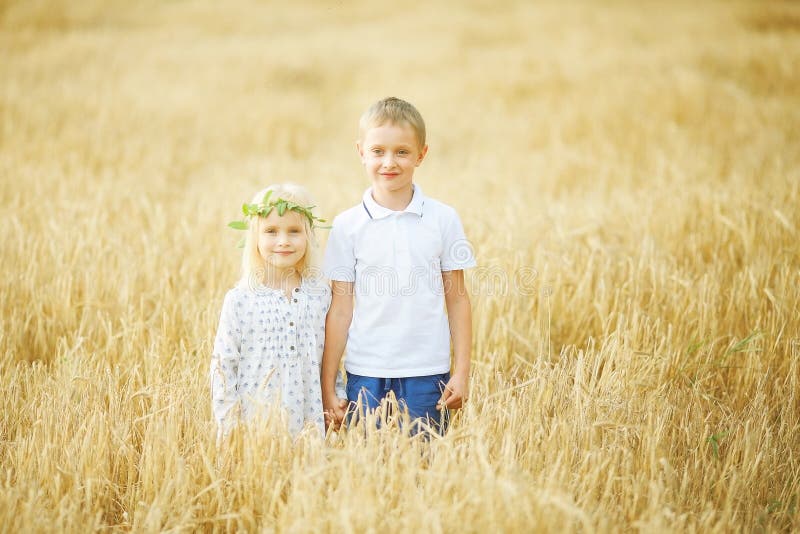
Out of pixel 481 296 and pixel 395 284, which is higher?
pixel 395 284

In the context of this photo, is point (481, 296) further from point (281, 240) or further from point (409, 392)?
point (281, 240)

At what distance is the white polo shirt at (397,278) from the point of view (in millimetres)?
2395

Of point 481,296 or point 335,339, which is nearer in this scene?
point 335,339

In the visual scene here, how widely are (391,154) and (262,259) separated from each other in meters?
0.61

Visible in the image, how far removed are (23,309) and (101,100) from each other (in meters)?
6.03

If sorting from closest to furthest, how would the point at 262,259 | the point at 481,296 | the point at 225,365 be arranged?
the point at 225,365 → the point at 262,259 → the point at 481,296

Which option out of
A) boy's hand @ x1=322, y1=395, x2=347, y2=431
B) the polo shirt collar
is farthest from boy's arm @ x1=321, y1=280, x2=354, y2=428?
the polo shirt collar

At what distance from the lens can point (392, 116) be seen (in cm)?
235

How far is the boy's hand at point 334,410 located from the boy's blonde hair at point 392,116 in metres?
1.00

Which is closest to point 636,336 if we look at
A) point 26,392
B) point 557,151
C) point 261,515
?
point 261,515

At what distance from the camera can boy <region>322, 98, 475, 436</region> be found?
2387mm

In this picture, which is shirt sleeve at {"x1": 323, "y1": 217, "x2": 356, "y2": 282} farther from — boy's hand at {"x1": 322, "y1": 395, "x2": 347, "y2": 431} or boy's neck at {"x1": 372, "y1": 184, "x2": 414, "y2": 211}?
boy's hand at {"x1": 322, "y1": 395, "x2": 347, "y2": 431}

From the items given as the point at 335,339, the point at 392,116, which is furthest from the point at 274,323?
the point at 392,116

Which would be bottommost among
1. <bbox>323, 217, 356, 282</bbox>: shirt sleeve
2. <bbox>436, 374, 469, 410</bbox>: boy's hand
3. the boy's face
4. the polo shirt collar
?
<bbox>436, 374, 469, 410</bbox>: boy's hand
